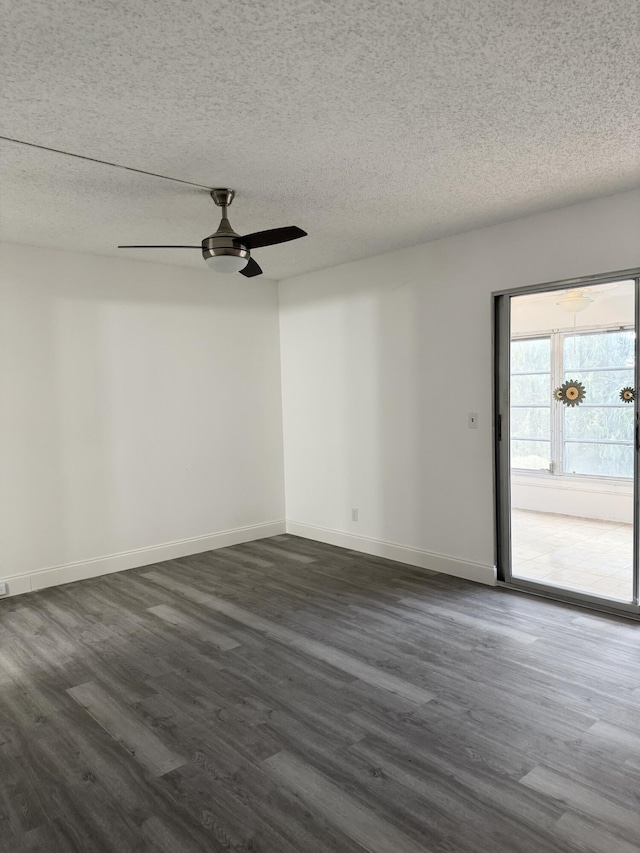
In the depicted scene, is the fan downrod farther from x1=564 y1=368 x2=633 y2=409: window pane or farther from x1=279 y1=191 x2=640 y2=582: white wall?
x1=564 y1=368 x2=633 y2=409: window pane

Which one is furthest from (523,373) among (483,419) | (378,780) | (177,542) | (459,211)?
(177,542)

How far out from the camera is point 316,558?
17.1ft

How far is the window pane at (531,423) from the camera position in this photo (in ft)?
13.5

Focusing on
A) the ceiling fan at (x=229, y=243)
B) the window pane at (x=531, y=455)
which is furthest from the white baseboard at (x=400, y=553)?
the ceiling fan at (x=229, y=243)

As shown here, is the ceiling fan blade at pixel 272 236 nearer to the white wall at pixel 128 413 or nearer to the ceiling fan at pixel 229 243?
the ceiling fan at pixel 229 243

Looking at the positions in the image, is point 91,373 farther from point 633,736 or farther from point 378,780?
point 633,736

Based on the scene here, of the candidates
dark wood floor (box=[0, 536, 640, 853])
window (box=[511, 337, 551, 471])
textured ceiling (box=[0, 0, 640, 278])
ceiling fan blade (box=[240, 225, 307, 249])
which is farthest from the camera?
window (box=[511, 337, 551, 471])

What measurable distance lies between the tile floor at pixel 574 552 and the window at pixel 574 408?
46 cm

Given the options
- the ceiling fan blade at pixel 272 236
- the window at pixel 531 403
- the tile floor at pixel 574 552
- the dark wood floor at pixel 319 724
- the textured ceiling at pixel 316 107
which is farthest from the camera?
the window at pixel 531 403

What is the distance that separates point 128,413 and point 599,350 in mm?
3658

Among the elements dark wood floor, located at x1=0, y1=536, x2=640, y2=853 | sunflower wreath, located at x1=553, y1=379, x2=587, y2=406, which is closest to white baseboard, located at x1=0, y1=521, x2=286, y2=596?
dark wood floor, located at x1=0, y1=536, x2=640, y2=853

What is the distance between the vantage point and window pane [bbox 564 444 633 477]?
12.3 feet

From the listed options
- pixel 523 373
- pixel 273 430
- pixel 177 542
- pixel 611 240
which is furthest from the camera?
pixel 273 430

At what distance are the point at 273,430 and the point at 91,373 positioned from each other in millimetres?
1943
